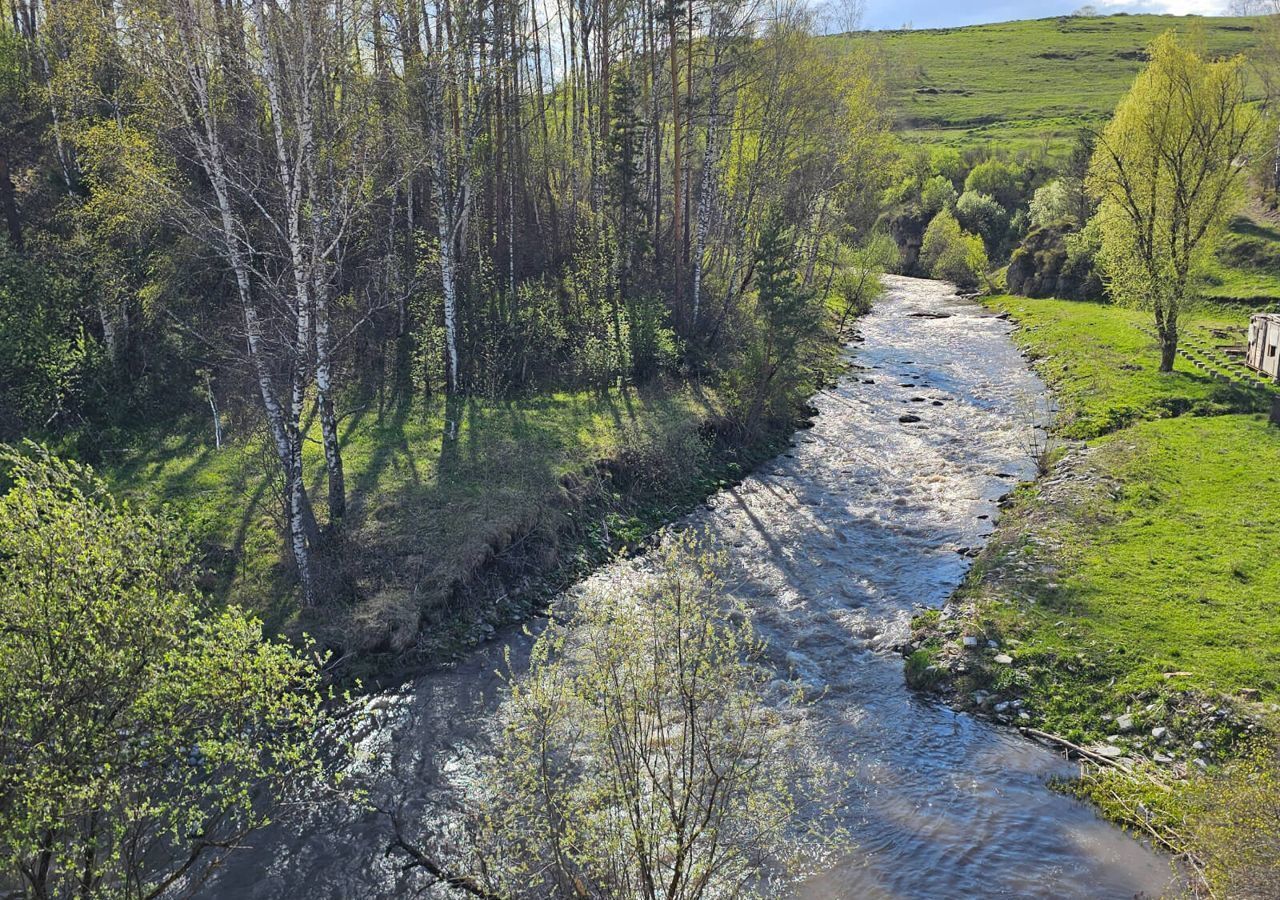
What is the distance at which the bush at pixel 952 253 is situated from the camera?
68844mm

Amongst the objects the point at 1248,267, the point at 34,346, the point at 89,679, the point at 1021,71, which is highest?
the point at 1021,71

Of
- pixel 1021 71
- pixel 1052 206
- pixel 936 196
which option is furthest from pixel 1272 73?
pixel 1021 71

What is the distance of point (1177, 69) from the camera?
103 feet

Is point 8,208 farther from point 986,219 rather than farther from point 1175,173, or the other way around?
point 986,219

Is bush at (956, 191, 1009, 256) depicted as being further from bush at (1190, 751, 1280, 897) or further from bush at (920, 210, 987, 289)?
bush at (1190, 751, 1280, 897)

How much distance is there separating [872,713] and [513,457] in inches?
504

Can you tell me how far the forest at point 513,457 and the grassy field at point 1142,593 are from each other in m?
0.11

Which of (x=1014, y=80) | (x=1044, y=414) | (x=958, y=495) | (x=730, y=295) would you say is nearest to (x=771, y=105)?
(x=730, y=295)

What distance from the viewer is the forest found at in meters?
9.38

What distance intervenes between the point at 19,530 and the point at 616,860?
780 cm

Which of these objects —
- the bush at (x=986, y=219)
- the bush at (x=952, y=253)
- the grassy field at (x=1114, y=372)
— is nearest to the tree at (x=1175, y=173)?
the grassy field at (x=1114, y=372)

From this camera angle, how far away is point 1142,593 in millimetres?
17141

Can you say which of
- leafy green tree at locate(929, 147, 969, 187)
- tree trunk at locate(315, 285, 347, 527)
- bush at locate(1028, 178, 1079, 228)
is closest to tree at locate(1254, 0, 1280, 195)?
bush at locate(1028, 178, 1079, 228)

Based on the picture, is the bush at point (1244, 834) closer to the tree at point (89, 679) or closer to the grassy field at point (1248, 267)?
the tree at point (89, 679)
